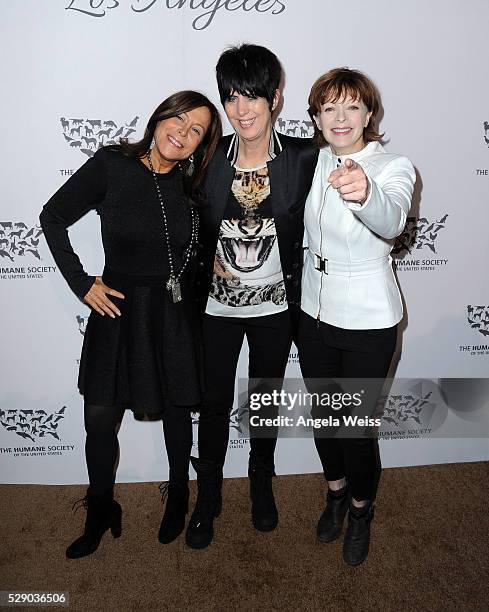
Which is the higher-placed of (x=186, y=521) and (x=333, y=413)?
(x=333, y=413)

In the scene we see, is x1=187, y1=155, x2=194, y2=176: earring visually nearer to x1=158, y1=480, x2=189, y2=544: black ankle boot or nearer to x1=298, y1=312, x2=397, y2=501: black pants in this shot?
x1=298, y1=312, x2=397, y2=501: black pants

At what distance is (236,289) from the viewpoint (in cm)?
193

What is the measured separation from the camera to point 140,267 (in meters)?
1.84

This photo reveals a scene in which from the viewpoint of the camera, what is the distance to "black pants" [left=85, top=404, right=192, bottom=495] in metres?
1.96

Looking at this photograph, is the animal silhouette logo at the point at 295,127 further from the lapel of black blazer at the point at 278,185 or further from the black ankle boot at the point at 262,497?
the black ankle boot at the point at 262,497

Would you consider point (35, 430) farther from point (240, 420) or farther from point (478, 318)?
point (478, 318)

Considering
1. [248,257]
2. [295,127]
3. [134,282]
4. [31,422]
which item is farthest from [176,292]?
[31,422]

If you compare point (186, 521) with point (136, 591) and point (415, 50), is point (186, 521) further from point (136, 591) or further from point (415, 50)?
point (415, 50)

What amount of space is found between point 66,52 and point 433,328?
73.3 inches

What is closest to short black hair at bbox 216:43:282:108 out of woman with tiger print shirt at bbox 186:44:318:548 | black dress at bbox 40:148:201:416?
woman with tiger print shirt at bbox 186:44:318:548

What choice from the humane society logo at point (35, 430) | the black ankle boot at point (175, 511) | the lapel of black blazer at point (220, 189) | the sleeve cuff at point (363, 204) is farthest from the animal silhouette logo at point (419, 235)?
the humane society logo at point (35, 430)

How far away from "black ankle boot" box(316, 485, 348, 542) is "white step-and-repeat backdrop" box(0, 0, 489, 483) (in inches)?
17.4

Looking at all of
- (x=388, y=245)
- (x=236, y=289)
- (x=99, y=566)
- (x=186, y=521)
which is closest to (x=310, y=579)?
(x=186, y=521)

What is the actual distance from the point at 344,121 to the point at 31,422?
179 cm
